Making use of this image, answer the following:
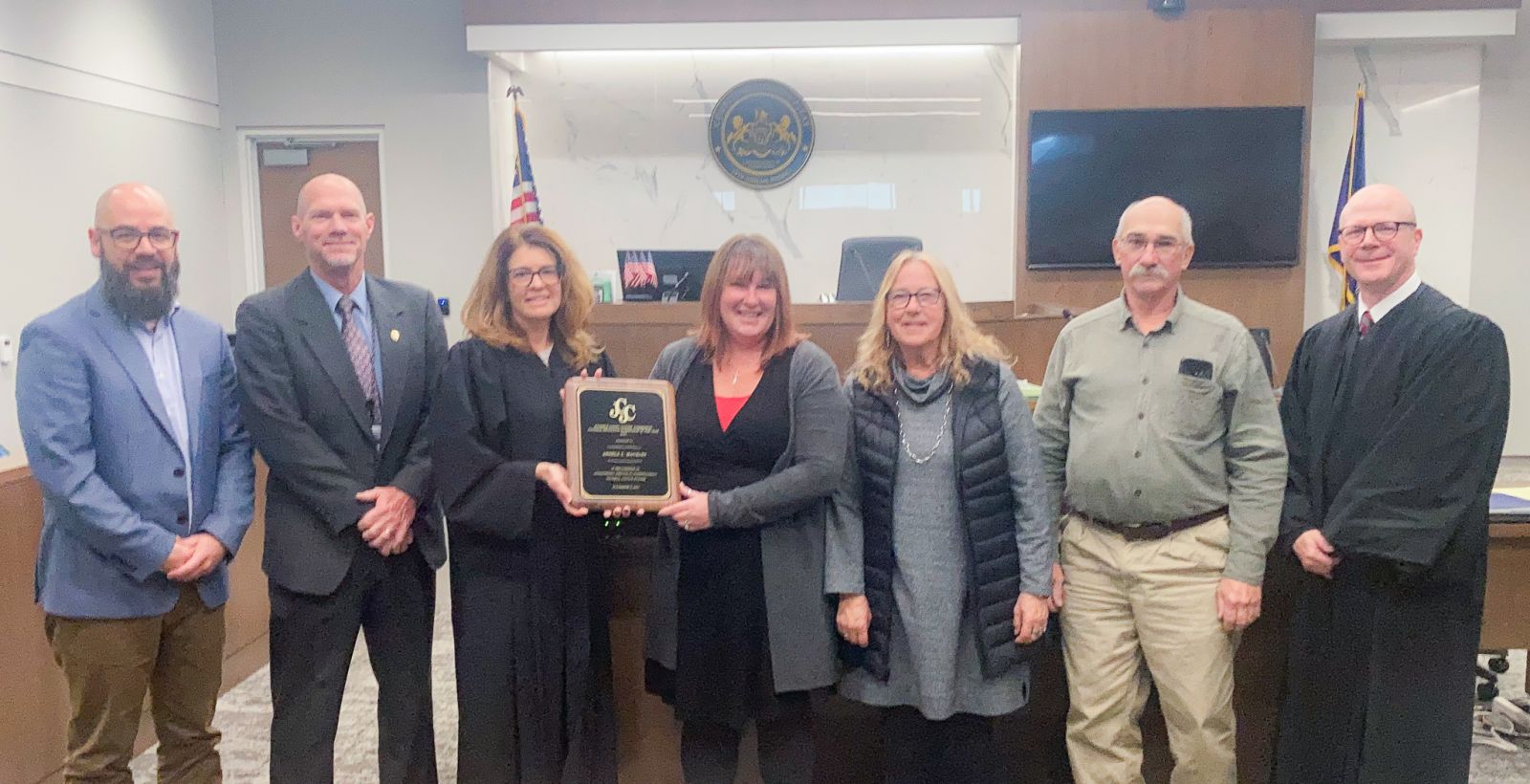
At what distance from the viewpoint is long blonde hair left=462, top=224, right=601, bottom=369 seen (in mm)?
2186

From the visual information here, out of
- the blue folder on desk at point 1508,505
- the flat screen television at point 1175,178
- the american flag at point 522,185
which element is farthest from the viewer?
the american flag at point 522,185

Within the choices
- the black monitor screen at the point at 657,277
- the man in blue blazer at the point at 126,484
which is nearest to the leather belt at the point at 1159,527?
the man in blue blazer at the point at 126,484

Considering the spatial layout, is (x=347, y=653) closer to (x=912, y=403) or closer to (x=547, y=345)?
(x=547, y=345)

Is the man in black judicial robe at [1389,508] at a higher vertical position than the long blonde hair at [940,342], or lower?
lower

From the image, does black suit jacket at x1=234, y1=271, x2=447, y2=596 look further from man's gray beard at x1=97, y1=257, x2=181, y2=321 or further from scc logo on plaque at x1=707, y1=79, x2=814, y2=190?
scc logo on plaque at x1=707, y1=79, x2=814, y2=190

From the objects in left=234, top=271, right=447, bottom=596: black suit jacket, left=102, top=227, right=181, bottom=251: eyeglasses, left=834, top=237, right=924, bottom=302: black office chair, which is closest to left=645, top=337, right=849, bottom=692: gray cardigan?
left=234, top=271, right=447, bottom=596: black suit jacket

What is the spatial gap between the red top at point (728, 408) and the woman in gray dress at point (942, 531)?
0.85 feet

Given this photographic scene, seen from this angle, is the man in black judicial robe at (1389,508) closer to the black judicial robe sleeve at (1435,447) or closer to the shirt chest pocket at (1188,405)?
the black judicial robe sleeve at (1435,447)

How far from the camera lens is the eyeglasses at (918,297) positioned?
6.89 feet

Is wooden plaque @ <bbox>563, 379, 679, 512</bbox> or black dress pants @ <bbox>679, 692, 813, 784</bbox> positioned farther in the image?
black dress pants @ <bbox>679, 692, 813, 784</bbox>

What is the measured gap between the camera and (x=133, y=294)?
6.98ft

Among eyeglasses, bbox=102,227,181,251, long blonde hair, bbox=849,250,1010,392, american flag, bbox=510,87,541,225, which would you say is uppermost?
american flag, bbox=510,87,541,225

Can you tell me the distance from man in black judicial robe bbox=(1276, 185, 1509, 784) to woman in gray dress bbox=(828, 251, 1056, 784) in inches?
26.0

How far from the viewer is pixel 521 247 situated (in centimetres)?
217
